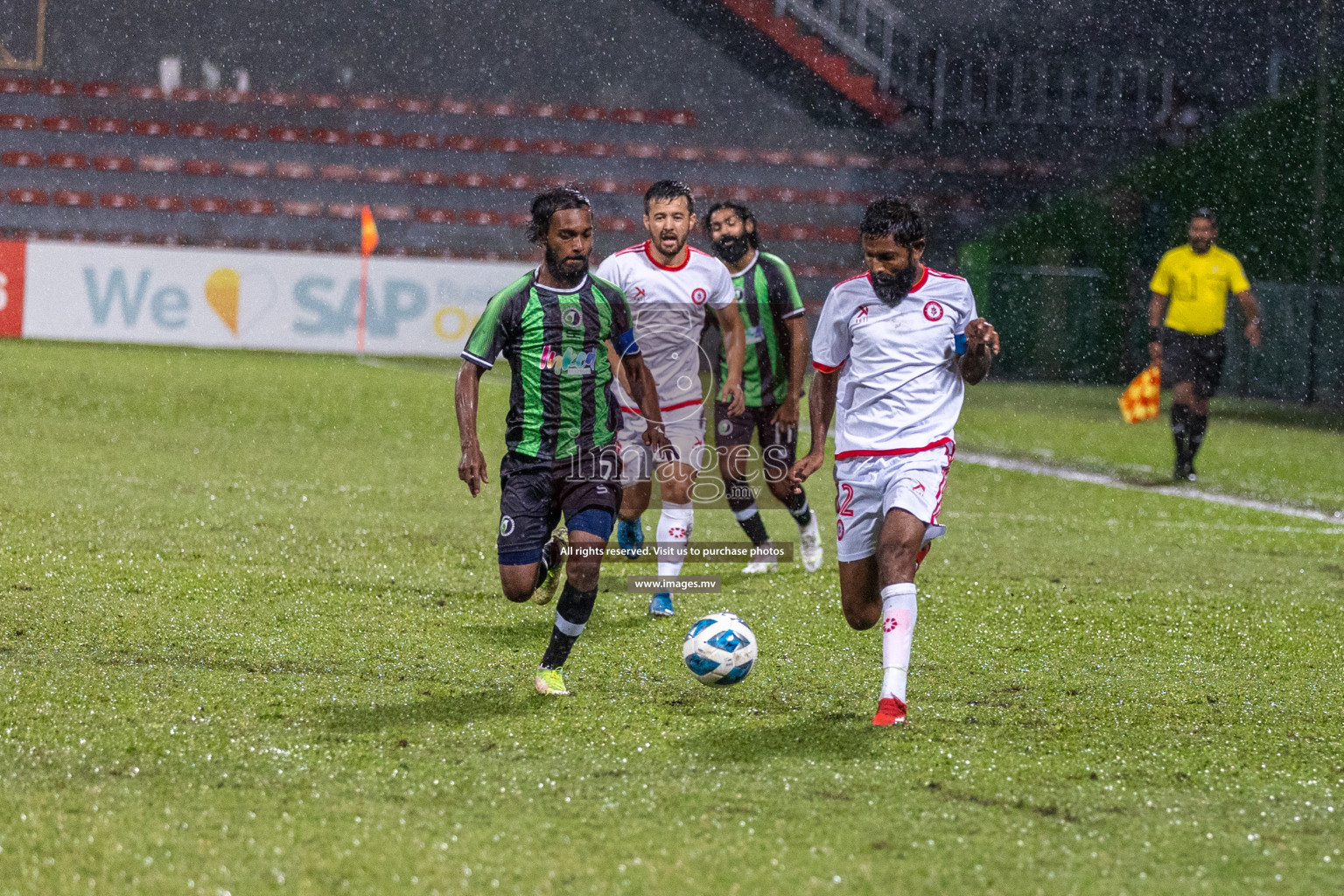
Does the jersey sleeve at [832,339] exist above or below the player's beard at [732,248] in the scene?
below

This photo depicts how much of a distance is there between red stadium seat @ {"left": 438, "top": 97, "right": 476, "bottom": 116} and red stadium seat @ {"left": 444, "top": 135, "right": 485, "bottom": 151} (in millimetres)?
395

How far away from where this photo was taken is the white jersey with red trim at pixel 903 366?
175 inches

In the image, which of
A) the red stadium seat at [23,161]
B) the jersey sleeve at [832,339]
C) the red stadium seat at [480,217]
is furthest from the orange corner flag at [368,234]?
the jersey sleeve at [832,339]

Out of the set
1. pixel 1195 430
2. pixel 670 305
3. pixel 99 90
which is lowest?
pixel 1195 430

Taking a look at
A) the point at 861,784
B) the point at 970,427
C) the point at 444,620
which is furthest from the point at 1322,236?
the point at 861,784

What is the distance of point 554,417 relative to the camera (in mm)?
4637

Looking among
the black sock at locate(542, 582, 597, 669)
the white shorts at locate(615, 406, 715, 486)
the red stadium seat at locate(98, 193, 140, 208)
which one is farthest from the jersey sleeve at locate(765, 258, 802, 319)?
the red stadium seat at locate(98, 193, 140, 208)

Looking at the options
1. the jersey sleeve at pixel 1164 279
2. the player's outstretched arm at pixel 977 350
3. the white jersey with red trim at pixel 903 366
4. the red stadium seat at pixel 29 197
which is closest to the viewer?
the player's outstretched arm at pixel 977 350

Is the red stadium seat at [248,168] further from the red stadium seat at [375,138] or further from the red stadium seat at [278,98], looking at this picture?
the red stadium seat at [375,138]

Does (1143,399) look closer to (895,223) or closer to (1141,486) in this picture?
(1141,486)

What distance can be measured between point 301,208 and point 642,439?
1999 centimetres

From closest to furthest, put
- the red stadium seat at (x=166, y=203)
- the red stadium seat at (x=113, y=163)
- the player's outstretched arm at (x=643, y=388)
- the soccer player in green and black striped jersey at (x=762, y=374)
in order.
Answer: the player's outstretched arm at (x=643, y=388)
the soccer player in green and black striped jersey at (x=762, y=374)
the red stadium seat at (x=166, y=203)
the red stadium seat at (x=113, y=163)

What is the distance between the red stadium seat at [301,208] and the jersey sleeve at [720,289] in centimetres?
1968

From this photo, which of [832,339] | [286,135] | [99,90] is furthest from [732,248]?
[99,90]
